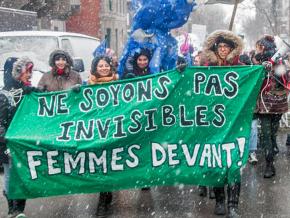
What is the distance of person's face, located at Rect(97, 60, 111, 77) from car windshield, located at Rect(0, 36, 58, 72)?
3.73 metres

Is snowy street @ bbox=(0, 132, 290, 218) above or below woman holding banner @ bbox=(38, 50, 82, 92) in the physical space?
below

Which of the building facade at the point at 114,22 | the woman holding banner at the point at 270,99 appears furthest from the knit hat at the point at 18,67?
the building facade at the point at 114,22

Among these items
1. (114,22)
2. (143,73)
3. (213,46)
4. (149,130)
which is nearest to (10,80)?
(149,130)

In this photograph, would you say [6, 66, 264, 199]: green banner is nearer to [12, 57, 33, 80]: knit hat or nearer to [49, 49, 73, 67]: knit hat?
[12, 57, 33, 80]: knit hat

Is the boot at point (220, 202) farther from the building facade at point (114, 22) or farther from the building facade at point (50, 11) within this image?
the building facade at point (114, 22)

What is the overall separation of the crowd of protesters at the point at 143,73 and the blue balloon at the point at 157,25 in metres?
0.34

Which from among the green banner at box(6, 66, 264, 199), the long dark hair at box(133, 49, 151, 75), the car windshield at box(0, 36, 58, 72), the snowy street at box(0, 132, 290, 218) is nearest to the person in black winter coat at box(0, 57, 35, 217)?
the green banner at box(6, 66, 264, 199)

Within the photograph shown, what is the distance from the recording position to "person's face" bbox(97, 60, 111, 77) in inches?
240

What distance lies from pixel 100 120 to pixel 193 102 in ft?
2.79

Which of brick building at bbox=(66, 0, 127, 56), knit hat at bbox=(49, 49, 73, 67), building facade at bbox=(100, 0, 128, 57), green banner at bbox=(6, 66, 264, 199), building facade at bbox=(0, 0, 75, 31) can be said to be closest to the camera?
green banner at bbox=(6, 66, 264, 199)

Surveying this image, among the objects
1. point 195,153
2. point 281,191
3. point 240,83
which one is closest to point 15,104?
point 195,153

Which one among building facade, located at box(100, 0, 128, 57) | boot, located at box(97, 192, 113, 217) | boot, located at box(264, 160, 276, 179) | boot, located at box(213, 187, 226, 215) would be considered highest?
boot, located at box(213, 187, 226, 215)

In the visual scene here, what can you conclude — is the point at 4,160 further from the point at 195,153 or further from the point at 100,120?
the point at 195,153

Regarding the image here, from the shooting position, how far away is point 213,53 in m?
5.73
